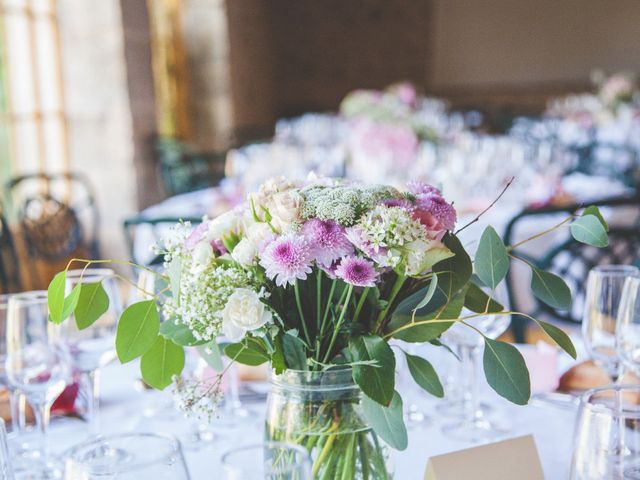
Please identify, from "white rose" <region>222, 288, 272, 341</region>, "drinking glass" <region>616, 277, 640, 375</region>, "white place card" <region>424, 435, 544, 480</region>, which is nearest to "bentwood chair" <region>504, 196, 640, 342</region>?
"drinking glass" <region>616, 277, 640, 375</region>

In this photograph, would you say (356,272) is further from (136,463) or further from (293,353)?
(136,463)

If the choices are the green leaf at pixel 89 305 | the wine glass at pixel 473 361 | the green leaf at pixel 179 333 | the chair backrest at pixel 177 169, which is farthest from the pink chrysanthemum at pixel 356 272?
the chair backrest at pixel 177 169

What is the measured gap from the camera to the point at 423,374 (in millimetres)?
912

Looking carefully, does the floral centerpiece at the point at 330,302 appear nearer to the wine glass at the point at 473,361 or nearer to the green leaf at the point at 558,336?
the green leaf at the point at 558,336

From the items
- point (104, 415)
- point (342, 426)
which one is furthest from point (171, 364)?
point (104, 415)

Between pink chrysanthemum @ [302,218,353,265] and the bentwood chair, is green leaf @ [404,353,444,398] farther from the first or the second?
the bentwood chair

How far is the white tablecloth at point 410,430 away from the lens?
1127 mm

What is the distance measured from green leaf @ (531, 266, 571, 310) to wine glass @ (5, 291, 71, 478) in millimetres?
705

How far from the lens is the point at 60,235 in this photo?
398 centimetres

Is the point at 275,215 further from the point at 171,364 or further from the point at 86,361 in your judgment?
the point at 86,361

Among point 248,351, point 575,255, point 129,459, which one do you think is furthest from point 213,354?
point 575,255

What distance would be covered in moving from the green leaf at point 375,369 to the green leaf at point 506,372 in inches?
4.4

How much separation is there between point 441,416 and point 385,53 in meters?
10.4

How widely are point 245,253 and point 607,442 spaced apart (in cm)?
41
